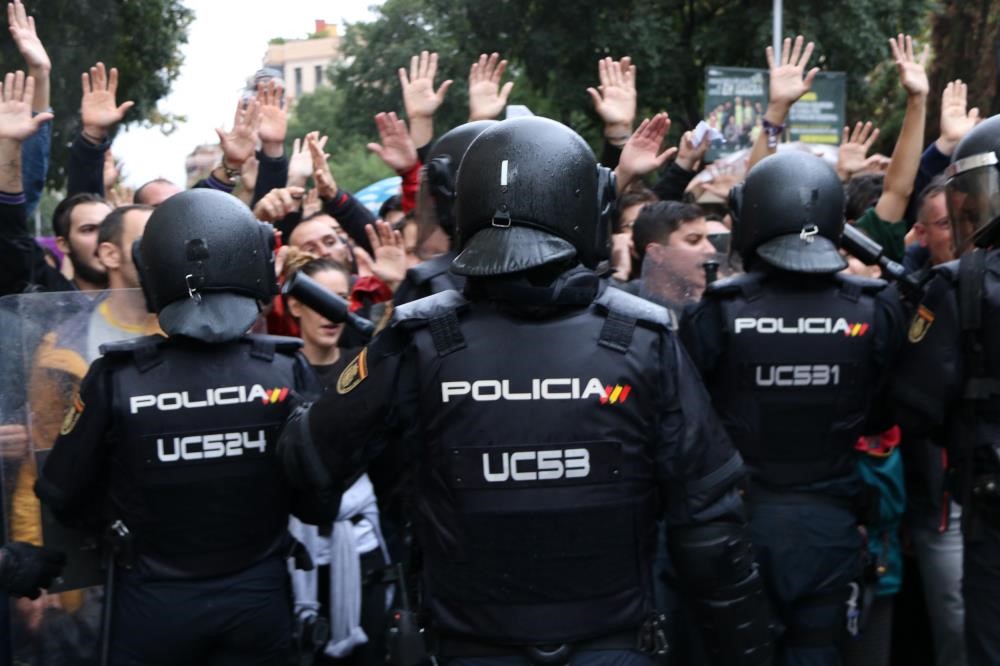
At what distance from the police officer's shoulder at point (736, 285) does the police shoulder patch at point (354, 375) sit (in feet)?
5.56

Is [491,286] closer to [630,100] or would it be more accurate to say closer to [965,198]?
[965,198]

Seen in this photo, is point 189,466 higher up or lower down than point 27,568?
higher up

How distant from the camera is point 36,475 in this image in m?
3.76

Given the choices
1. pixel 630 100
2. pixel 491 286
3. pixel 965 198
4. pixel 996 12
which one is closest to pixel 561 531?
pixel 491 286

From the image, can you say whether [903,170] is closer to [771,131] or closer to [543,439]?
[771,131]

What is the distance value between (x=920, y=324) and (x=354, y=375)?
1909 millimetres

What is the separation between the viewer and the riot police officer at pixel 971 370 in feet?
11.6

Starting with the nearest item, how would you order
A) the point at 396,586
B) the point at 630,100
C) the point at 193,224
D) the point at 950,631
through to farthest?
the point at 193,224, the point at 396,586, the point at 950,631, the point at 630,100

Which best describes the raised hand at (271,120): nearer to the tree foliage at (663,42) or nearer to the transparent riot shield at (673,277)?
the transparent riot shield at (673,277)

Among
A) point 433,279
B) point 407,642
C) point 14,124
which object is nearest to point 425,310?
point 433,279

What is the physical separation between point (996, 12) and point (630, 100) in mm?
8233

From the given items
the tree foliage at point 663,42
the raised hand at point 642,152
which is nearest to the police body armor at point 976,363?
the raised hand at point 642,152

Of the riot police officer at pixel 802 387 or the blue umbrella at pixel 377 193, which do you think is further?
the blue umbrella at pixel 377 193

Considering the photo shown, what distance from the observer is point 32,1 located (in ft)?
31.7
